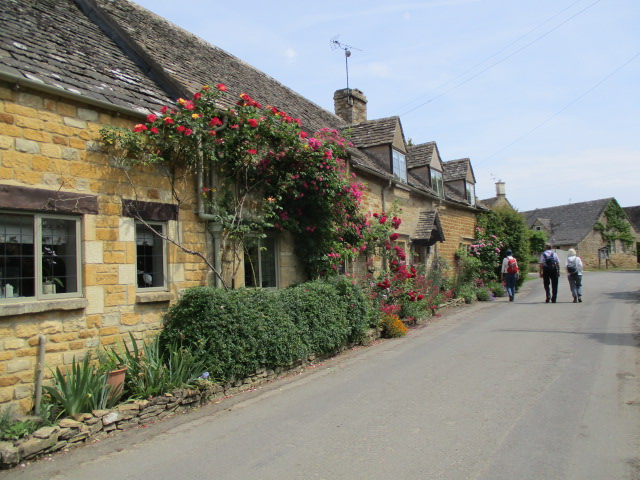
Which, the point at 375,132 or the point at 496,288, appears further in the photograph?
the point at 496,288

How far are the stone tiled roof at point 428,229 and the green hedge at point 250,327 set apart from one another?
8.65 metres

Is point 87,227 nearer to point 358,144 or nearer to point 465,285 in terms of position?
Answer: point 358,144

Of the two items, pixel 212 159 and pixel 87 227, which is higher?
pixel 212 159

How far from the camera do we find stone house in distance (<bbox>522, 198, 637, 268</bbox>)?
49503 millimetres

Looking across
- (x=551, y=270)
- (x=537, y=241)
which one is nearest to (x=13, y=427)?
(x=551, y=270)

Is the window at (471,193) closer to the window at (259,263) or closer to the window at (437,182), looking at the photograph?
the window at (437,182)

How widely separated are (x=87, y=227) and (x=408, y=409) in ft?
15.9

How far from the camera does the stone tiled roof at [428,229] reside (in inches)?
678

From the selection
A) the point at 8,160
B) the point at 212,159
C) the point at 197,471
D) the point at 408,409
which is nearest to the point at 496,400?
the point at 408,409

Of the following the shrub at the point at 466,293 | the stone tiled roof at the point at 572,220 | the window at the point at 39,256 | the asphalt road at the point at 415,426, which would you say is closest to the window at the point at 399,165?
the shrub at the point at 466,293

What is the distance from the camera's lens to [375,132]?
1691 cm

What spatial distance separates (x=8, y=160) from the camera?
5.84 m

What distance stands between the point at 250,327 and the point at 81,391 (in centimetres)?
246

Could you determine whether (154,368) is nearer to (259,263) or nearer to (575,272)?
(259,263)
